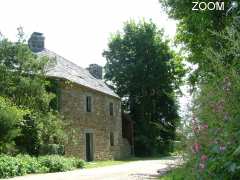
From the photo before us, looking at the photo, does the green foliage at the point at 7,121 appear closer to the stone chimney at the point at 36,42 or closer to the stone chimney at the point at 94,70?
the stone chimney at the point at 36,42

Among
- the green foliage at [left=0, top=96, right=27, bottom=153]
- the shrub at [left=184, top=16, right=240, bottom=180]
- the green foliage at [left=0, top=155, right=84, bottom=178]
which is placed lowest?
the green foliage at [left=0, top=155, right=84, bottom=178]

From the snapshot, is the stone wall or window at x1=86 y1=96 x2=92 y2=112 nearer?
the stone wall

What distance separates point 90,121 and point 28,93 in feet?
29.3

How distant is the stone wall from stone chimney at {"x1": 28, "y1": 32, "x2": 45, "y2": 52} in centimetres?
418

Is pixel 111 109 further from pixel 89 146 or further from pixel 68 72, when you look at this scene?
pixel 68 72

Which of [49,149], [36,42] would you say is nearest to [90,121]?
[36,42]

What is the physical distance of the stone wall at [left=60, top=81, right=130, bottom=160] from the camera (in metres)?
26.8

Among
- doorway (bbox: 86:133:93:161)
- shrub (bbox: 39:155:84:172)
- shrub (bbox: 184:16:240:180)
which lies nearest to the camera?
shrub (bbox: 184:16:240:180)

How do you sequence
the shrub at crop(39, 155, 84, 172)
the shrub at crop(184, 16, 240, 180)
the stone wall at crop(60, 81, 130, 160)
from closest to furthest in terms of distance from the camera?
the shrub at crop(184, 16, 240, 180), the shrub at crop(39, 155, 84, 172), the stone wall at crop(60, 81, 130, 160)

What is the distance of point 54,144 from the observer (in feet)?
77.6

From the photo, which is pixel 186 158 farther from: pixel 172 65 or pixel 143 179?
pixel 172 65

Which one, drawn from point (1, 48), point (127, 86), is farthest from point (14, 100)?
point (127, 86)

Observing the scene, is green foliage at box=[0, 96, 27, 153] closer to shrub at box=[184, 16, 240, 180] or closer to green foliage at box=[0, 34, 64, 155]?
green foliage at box=[0, 34, 64, 155]

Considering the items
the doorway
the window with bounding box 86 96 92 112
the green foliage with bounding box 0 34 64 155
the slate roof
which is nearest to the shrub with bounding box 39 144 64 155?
the green foliage with bounding box 0 34 64 155
